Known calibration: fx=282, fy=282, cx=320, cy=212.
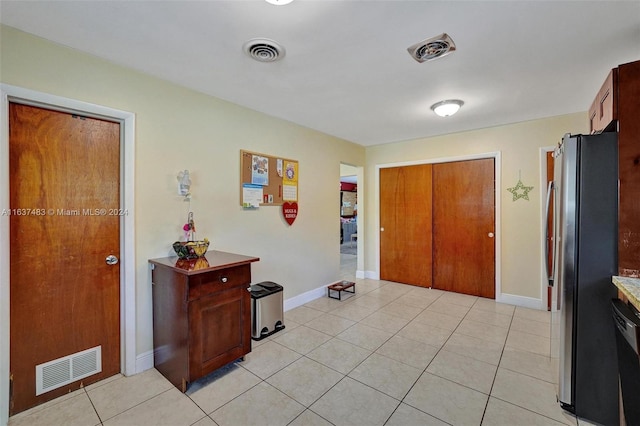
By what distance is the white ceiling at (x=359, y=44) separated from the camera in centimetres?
161

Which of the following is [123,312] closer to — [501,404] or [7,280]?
[7,280]

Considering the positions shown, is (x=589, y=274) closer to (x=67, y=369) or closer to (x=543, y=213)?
(x=543, y=213)

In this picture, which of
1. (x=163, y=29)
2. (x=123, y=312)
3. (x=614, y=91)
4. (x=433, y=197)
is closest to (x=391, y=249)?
(x=433, y=197)

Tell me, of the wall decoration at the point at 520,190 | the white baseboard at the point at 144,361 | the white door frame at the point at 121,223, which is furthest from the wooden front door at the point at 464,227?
the white door frame at the point at 121,223

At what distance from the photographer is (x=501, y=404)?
1864 mm

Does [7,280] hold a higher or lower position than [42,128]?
lower

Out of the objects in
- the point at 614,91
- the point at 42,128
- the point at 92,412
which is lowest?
the point at 92,412

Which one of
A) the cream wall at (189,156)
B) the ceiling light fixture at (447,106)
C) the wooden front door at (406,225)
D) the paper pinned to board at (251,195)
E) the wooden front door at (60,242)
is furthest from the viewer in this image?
the wooden front door at (406,225)

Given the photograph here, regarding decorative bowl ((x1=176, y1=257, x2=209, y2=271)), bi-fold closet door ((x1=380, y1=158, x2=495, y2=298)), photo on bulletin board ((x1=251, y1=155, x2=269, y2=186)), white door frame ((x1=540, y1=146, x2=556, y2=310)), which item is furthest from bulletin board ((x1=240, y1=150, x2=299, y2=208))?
white door frame ((x1=540, y1=146, x2=556, y2=310))

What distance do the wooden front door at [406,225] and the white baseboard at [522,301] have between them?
100 cm

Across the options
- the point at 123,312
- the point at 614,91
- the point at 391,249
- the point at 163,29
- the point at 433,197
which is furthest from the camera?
the point at 391,249

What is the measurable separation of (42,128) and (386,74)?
256 cm

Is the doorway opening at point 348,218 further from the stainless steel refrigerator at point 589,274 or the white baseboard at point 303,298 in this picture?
the stainless steel refrigerator at point 589,274

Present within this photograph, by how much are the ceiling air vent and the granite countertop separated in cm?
173
